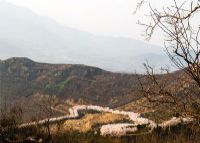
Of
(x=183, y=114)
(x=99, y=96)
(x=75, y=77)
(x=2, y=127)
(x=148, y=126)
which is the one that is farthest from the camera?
(x=75, y=77)

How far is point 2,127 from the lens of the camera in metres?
19.9

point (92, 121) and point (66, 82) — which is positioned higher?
point (66, 82)

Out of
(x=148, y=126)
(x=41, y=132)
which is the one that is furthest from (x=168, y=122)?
(x=41, y=132)

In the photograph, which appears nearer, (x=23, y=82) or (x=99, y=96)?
(x=99, y=96)

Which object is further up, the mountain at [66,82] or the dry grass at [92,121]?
the mountain at [66,82]

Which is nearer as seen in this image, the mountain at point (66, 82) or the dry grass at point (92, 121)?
the dry grass at point (92, 121)

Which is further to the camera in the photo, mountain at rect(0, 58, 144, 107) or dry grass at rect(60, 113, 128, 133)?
mountain at rect(0, 58, 144, 107)

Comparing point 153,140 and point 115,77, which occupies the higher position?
point 115,77

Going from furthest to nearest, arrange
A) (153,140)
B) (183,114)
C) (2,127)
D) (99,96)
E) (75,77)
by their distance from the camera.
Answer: (75,77) < (99,96) < (2,127) < (153,140) < (183,114)

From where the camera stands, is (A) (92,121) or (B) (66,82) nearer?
(A) (92,121)

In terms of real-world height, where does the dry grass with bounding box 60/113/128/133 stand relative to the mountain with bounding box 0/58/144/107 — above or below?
below

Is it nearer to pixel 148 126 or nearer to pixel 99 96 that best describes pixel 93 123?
pixel 148 126

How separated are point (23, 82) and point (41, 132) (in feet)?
97.4

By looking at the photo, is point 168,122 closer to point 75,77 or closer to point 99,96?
point 99,96
